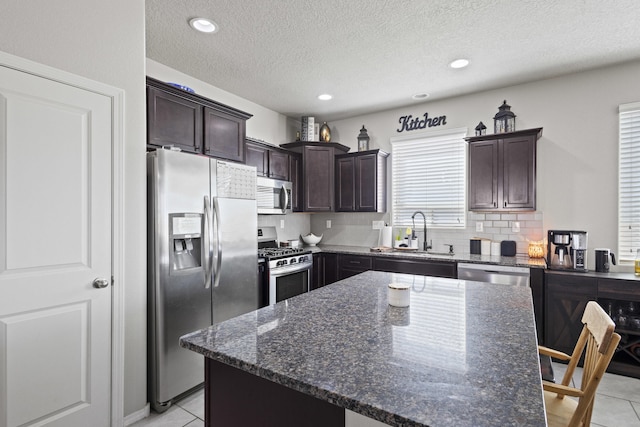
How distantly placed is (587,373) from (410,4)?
245 cm

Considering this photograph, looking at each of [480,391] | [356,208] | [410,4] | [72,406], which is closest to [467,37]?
[410,4]

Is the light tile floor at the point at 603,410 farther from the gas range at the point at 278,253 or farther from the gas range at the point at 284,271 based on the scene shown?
the gas range at the point at 278,253

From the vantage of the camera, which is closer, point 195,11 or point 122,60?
point 122,60

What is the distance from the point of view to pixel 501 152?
3707mm

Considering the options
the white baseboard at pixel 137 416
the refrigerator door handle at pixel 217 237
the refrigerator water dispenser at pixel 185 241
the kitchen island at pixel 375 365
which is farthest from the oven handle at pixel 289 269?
the kitchen island at pixel 375 365

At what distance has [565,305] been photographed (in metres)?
3.14

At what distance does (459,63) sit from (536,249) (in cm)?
215

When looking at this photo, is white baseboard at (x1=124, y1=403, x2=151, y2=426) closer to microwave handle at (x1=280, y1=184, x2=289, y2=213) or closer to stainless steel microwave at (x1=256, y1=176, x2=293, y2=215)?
stainless steel microwave at (x1=256, y1=176, x2=293, y2=215)

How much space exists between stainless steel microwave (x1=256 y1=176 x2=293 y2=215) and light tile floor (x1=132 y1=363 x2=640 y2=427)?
2.13m

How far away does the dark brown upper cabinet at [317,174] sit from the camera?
4742 millimetres

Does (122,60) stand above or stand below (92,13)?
below

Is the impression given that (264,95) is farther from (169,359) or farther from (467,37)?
(169,359)

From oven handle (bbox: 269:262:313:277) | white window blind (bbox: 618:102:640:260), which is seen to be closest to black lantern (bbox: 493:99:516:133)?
white window blind (bbox: 618:102:640:260)

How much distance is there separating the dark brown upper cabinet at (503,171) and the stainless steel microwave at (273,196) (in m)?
2.28
